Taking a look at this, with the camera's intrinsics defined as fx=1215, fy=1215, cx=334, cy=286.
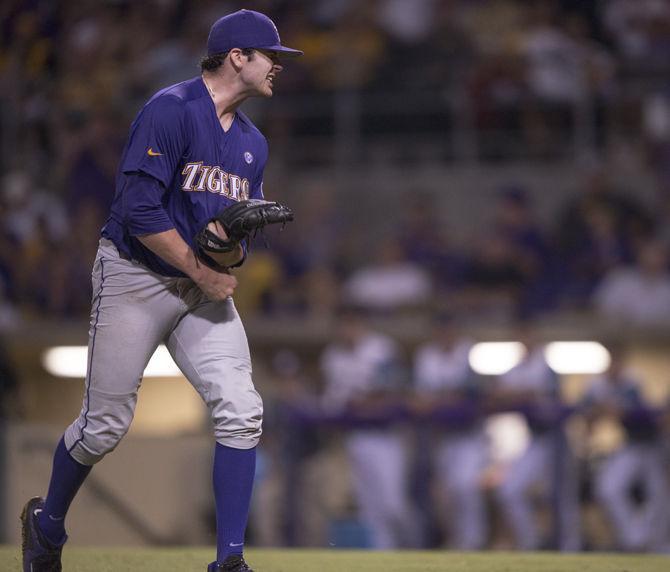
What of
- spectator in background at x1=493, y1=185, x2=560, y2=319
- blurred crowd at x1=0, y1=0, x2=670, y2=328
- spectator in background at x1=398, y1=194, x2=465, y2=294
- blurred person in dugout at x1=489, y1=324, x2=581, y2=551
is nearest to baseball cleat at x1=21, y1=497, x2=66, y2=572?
blurred person in dugout at x1=489, y1=324, x2=581, y2=551

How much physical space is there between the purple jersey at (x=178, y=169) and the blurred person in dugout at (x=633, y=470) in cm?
488

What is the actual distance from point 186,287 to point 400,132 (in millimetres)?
7442

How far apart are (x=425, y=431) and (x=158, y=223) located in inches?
194

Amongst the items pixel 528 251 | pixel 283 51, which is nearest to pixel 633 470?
pixel 528 251

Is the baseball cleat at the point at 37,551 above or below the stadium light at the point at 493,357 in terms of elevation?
below

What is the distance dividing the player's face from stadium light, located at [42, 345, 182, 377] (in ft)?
21.4

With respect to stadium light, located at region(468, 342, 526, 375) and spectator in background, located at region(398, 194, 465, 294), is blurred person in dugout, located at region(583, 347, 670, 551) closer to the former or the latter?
stadium light, located at region(468, 342, 526, 375)

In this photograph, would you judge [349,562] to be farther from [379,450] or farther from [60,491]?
[379,450]

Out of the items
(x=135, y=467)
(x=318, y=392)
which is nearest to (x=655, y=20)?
(x=318, y=392)

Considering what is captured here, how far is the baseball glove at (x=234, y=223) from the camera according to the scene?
3803 mm

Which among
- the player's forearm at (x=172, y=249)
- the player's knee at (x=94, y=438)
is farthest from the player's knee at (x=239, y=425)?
the player's forearm at (x=172, y=249)

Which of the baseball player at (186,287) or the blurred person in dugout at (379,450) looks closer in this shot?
the baseball player at (186,287)

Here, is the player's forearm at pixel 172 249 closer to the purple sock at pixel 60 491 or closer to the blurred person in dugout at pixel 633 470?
the purple sock at pixel 60 491

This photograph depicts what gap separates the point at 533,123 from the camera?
11.1m
